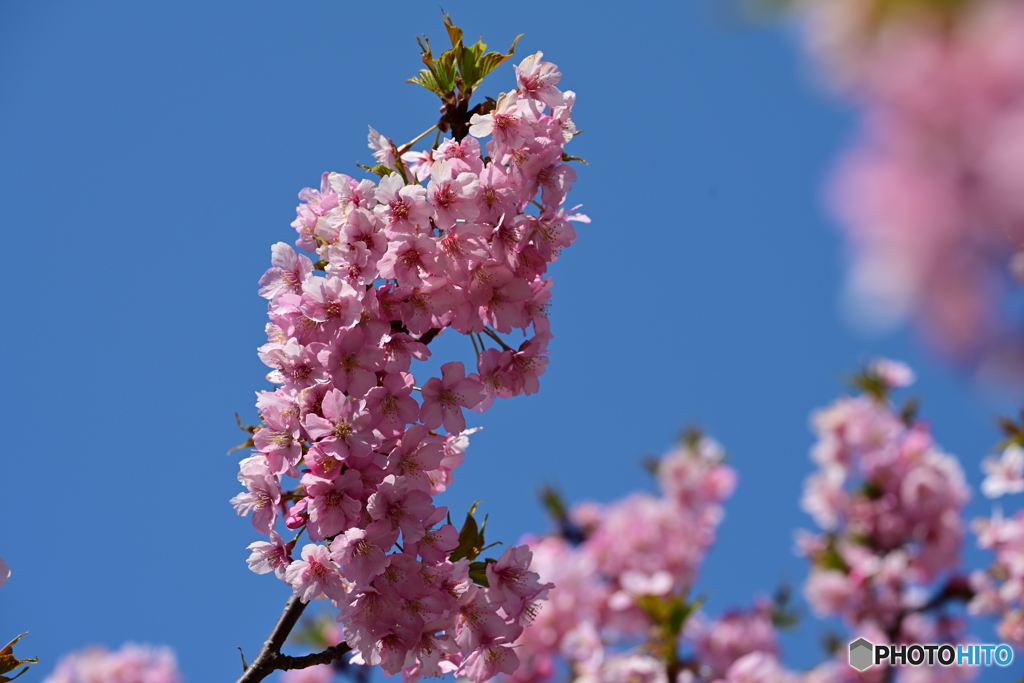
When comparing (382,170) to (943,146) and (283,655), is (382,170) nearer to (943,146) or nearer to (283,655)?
(283,655)

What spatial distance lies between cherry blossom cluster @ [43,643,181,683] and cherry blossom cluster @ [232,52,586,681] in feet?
19.1

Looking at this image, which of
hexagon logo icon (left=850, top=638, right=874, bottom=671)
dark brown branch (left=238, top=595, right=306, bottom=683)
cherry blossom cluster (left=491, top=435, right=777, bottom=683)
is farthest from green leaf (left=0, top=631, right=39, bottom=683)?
hexagon logo icon (left=850, top=638, right=874, bottom=671)

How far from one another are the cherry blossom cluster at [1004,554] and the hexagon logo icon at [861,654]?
0.89m

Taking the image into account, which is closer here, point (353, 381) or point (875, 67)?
point (875, 67)

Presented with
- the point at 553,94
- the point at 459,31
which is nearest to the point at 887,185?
the point at 553,94

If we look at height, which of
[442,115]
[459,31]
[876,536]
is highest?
[876,536]

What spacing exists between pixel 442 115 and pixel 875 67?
201 cm

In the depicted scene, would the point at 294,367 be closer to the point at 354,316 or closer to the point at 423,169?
the point at 354,316

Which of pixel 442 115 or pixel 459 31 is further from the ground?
pixel 459 31

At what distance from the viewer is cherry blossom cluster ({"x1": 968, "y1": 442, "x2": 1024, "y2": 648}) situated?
4406mm

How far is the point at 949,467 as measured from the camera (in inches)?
270

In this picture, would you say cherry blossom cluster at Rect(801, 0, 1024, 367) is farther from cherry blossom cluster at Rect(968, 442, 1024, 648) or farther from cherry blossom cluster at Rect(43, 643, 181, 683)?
cherry blossom cluster at Rect(43, 643, 181, 683)

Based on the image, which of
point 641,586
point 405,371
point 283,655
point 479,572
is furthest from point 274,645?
point 641,586

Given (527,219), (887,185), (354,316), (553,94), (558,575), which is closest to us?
(887,185)
